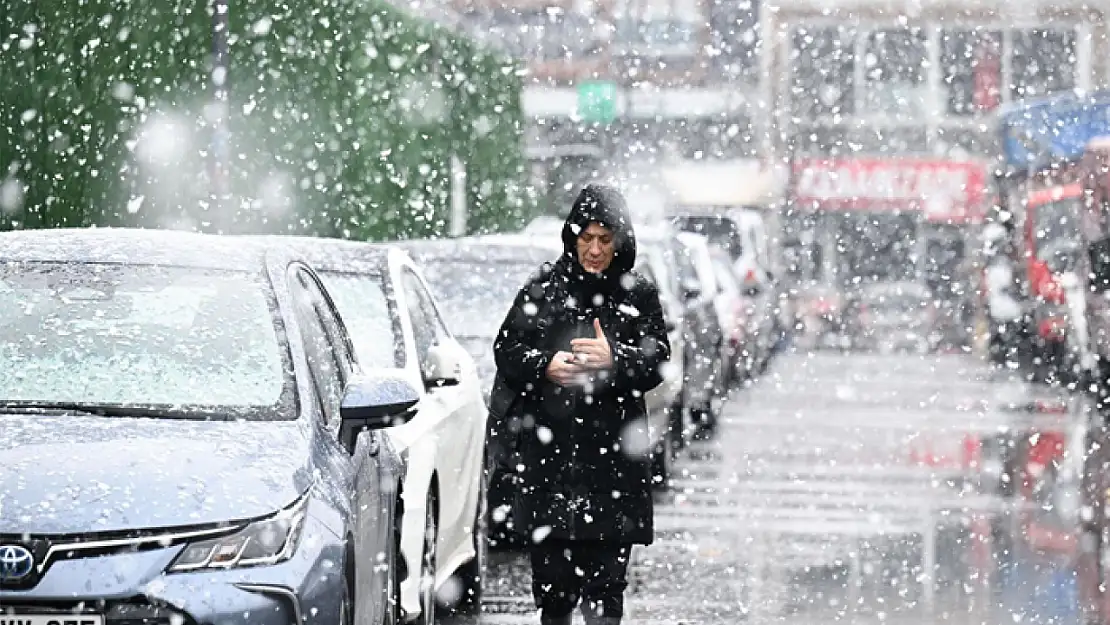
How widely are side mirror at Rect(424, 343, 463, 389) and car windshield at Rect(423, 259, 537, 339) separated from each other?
12.9 feet

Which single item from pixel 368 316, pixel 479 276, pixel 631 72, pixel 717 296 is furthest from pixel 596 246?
pixel 631 72

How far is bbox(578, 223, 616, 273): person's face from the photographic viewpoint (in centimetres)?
782

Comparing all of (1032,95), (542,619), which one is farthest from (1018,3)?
(542,619)

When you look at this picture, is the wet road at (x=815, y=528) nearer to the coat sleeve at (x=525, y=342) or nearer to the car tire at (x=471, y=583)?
the car tire at (x=471, y=583)

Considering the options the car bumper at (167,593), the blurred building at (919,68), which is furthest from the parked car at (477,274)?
the blurred building at (919,68)

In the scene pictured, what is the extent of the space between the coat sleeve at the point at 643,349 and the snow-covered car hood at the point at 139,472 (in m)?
1.69

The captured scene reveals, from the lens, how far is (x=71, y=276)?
277 inches

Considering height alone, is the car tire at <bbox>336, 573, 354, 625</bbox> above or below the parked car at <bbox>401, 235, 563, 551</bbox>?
above

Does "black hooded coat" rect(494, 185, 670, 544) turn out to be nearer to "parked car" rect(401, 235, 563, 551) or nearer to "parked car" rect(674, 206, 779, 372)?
"parked car" rect(401, 235, 563, 551)

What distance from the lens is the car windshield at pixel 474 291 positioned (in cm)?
1307

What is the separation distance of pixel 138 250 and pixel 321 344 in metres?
0.59

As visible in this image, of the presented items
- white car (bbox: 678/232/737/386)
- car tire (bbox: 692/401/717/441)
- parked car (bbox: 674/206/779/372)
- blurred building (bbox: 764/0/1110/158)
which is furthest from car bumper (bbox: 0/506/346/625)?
blurred building (bbox: 764/0/1110/158)

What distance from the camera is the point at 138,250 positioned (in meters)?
7.18

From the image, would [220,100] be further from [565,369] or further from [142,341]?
[142,341]
